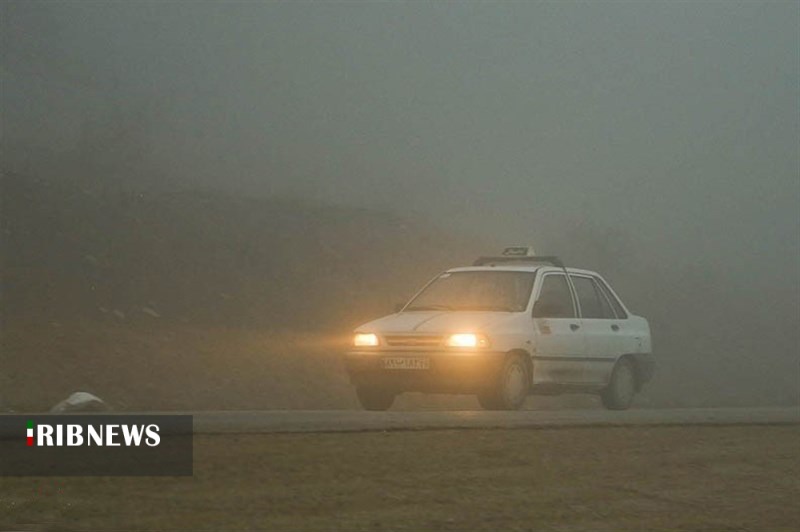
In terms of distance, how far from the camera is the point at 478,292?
18297 millimetres

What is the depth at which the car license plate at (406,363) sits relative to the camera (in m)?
16.8

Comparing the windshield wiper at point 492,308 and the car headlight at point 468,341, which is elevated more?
the windshield wiper at point 492,308

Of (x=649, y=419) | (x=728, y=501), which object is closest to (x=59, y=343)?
(x=649, y=419)

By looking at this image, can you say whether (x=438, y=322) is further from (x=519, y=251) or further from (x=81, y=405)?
(x=81, y=405)

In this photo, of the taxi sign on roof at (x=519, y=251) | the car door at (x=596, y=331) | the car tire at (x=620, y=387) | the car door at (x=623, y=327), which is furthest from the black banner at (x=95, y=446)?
the car door at (x=623, y=327)

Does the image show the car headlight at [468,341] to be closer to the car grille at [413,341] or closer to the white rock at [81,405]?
the car grille at [413,341]

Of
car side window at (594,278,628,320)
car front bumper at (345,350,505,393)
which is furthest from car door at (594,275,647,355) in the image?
car front bumper at (345,350,505,393)

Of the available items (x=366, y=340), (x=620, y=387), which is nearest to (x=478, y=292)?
(x=366, y=340)

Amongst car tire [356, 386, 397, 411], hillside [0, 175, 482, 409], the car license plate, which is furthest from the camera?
hillside [0, 175, 482, 409]

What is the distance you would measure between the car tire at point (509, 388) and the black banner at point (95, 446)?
496 centimetres

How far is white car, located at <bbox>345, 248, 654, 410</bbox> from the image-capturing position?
1677cm

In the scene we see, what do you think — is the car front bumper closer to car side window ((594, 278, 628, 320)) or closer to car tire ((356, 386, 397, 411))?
car tire ((356, 386, 397, 411))

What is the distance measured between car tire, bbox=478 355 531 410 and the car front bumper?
10 cm

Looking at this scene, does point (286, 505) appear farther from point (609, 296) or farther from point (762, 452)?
point (609, 296)
